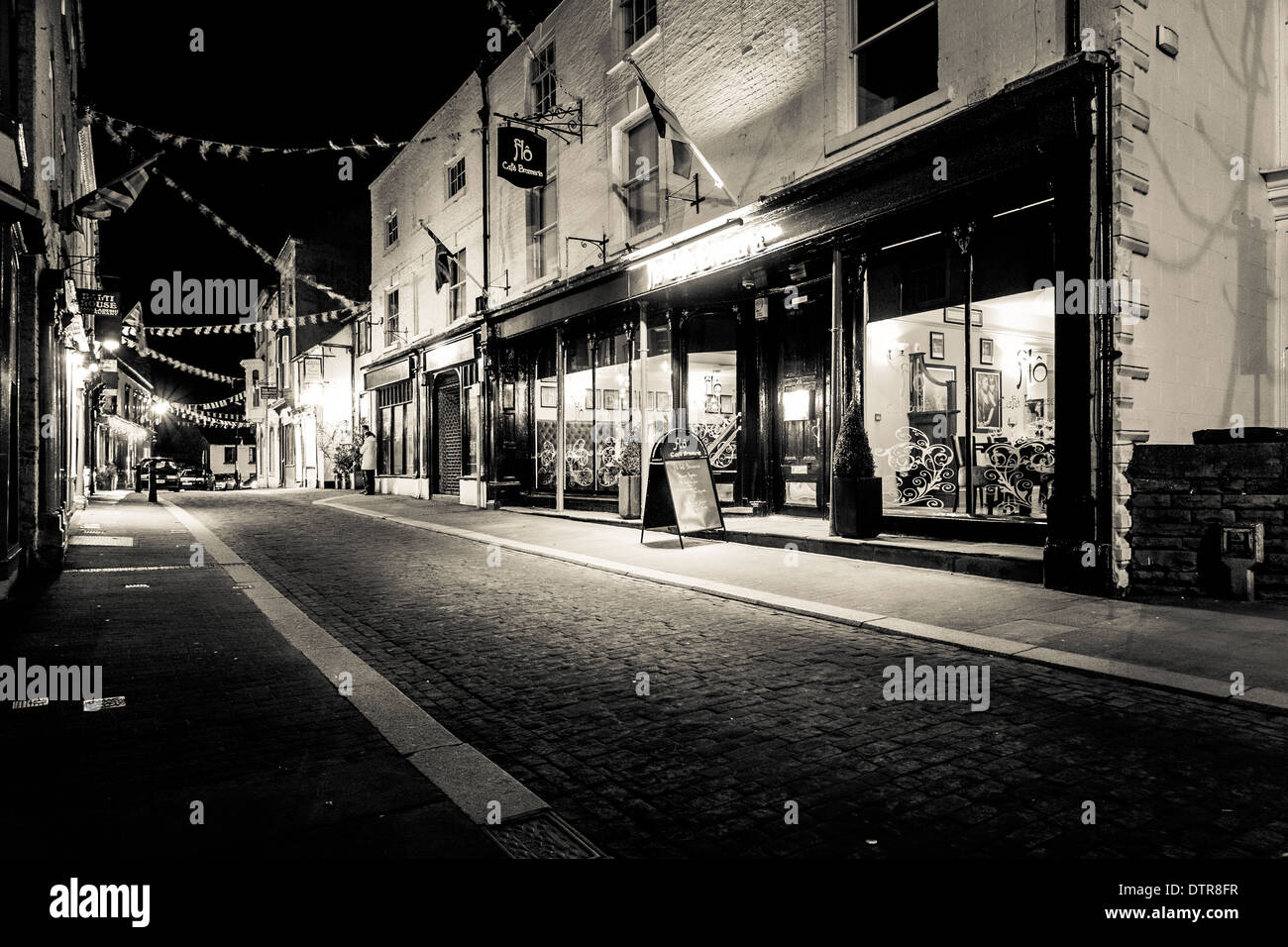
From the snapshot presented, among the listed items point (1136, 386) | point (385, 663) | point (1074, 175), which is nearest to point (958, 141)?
point (1074, 175)

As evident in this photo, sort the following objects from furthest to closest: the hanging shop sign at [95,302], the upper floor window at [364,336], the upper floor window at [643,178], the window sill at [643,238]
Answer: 1. the upper floor window at [364,336]
2. the hanging shop sign at [95,302]
3. the upper floor window at [643,178]
4. the window sill at [643,238]

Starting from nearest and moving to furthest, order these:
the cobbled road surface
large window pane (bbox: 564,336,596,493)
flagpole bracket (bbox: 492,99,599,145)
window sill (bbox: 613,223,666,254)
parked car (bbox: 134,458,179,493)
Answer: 1. the cobbled road surface
2. window sill (bbox: 613,223,666,254)
3. flagpole bracket (bbox: 492,99,599,145)
4. large window pane (bbox: 564,336,596,493)
5. parked car (bbox: 134,458,179,493)

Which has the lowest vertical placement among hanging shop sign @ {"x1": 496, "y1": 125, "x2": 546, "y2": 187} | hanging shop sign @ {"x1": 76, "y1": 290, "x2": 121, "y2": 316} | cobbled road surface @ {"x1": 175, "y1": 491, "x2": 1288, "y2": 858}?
cobbled road surface @ {"x1": 175, "y1": 491, "x2": 1288, "y2": 858}

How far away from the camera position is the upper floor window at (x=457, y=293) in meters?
20.9

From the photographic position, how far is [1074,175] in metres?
7.51

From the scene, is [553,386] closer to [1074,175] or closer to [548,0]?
[548,0]

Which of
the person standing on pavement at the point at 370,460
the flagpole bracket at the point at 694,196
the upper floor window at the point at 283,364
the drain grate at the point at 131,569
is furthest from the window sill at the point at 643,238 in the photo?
the upper floor window at the point at 283,364

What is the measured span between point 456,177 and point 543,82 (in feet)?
16.2

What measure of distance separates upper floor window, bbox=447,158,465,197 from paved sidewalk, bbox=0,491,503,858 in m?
17.1

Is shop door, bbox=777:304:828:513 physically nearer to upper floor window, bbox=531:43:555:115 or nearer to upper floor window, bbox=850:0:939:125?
upper floor window, bbox=850:0:939:125

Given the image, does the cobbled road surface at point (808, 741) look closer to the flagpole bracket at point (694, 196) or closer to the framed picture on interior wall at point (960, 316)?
the framed picture on interior wall at point (960, 316)

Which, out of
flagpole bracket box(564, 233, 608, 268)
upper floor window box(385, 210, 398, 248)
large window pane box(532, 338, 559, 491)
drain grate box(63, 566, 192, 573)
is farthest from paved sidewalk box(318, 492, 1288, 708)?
upper floor window box(385, 210, 398, 248)

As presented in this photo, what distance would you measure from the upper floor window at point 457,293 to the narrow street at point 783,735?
1523cm

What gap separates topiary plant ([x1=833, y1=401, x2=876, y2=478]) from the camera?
9.76 metres
